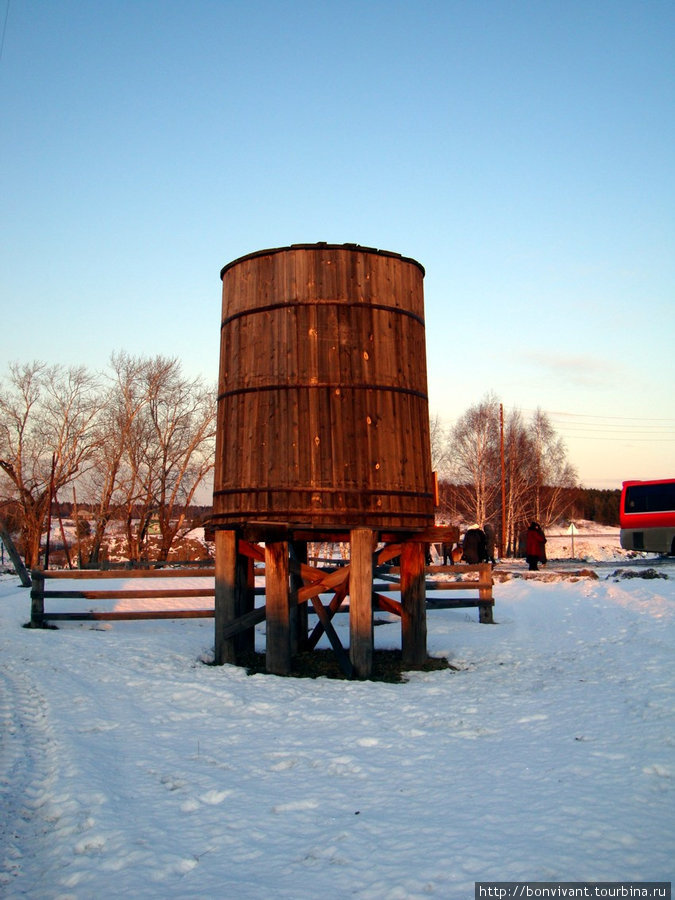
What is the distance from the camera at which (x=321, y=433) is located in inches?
388

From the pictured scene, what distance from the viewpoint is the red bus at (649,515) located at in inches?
1255

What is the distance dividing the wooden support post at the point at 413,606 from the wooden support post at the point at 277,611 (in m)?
1.76

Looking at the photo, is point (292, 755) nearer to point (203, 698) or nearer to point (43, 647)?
point (203, 698)

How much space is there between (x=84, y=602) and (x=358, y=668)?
32.6 ft

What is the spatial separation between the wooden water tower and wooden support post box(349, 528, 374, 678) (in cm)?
2

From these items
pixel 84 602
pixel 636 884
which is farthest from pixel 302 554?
pixel 636 884

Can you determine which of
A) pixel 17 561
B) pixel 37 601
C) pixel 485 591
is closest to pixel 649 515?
pixel 485 591

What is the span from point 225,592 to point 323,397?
309cm

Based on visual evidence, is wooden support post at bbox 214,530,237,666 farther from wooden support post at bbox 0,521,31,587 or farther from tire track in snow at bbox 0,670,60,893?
wooden support post at bbox 0,521,31,587

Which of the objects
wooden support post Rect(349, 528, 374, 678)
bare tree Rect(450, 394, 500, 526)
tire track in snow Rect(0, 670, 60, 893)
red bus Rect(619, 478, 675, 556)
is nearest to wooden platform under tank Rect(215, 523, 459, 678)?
wooden support post Rect(349, 528, 374, 678)

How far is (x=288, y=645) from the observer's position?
10008mm

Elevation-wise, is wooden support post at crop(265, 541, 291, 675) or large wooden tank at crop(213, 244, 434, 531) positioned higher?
large wooden tank at crop(213, 244, 434, 531)

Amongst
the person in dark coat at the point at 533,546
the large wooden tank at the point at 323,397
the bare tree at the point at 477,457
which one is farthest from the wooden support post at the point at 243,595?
the bare tree at the point at 477,457

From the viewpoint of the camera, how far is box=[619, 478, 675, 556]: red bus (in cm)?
3188
